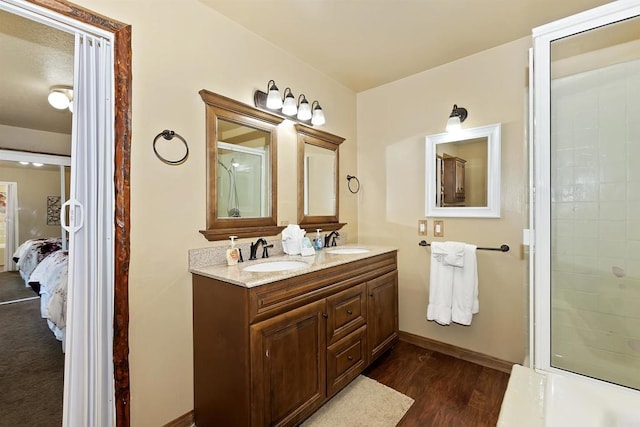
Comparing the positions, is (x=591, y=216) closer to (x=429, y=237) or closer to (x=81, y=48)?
(x=429, y=237)

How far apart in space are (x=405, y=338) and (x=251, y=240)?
5.97ft

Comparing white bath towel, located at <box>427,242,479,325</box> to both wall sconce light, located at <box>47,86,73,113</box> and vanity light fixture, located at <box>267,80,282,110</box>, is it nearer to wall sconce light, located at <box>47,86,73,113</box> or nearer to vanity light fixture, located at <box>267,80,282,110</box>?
vanity light fixture, located at <box>267,80,282,110</box>

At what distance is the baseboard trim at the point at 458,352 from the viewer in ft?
7.48

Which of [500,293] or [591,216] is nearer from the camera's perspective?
[591,216]

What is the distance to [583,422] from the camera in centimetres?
100

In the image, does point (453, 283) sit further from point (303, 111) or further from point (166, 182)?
point (166, 182)

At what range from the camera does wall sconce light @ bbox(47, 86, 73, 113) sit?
91.1 inches

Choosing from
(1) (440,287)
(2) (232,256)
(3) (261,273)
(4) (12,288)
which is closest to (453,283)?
(1) (440,287)

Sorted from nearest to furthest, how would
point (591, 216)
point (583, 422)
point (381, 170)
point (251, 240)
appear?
point (583, 422)
point (591, 216)
point (251, 240)
point (381, 170)

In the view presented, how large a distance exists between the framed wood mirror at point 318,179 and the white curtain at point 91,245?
53.1 inches

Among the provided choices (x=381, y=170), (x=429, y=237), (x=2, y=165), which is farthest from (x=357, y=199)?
(x=2, y=165)

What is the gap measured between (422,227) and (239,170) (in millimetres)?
1706

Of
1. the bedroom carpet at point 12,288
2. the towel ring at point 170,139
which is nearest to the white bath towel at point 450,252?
the towel ring at point 170,139

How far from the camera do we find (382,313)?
92.0 inches
